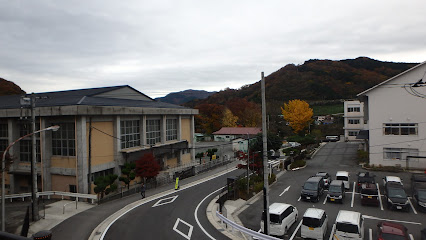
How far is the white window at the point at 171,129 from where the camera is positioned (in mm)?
38625

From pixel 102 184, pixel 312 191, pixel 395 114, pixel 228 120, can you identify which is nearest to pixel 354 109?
pixel 395 114

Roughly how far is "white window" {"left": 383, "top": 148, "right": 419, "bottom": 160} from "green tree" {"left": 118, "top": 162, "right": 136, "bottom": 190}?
29848 mm

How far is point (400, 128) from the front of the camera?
32781 millimetres

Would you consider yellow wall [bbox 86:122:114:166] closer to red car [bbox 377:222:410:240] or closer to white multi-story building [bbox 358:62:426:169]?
red car [bbox 377:222:410:240]

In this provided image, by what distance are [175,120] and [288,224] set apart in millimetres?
27359

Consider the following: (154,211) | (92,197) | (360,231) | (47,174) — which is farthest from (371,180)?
(47,174)

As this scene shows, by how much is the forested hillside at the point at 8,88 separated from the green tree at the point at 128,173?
211 ft

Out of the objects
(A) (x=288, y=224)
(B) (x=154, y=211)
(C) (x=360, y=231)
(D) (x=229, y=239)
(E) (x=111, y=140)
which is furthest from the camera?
(E) (x=111, y=140)

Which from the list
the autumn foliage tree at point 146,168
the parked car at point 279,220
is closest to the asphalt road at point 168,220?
the parked car at point 279,220

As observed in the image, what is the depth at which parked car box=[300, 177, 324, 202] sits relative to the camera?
69.5 feet

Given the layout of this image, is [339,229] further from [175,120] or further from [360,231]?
[175,120]

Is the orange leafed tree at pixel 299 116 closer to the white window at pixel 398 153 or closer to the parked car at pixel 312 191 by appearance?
the white window at pixel 398 153

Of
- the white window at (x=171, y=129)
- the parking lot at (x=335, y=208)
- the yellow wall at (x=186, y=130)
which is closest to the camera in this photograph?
the parking lot at (x=335, y=208)

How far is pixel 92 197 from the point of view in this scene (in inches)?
861
